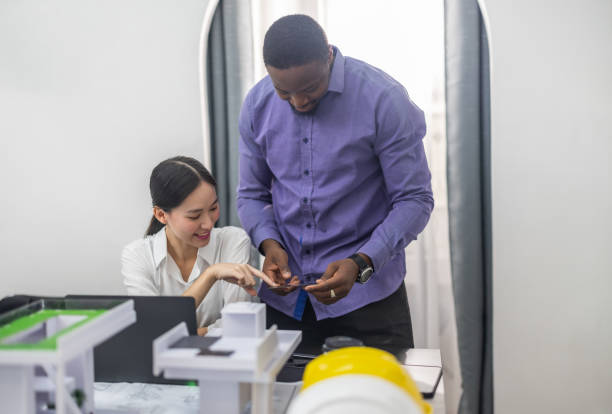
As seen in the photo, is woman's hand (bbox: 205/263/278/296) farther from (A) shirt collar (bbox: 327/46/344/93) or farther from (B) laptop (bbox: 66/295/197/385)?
(A) shirt collar (bbox: 327/46/344/93)

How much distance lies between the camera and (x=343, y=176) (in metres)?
1.50

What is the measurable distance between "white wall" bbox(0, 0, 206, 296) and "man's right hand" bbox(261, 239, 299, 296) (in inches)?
37.3

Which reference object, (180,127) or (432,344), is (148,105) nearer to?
(180,127)

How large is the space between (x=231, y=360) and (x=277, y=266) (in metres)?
0.66

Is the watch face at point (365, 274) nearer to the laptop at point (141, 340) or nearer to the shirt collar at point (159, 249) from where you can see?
the laptop at point (141, 340)

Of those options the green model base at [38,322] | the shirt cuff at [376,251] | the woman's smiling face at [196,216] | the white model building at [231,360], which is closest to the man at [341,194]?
the shirt cuff at [376,251]

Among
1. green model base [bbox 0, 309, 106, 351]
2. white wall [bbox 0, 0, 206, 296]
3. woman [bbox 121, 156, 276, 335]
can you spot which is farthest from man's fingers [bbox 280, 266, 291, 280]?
white wall [bbox 0, 0, 206, 296]

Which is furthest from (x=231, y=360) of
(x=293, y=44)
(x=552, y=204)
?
(x=552, y=204)

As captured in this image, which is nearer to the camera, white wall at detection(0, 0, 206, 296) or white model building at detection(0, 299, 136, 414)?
white model building at detection(0, 299, 136, 414)

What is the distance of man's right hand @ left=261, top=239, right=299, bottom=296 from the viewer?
1.41 m

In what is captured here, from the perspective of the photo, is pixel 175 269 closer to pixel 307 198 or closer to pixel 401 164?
pixel 307 198

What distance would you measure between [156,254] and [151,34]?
1.06 meters

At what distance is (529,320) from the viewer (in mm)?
2104

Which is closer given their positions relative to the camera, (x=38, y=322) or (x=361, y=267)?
(x=38, y=322)
